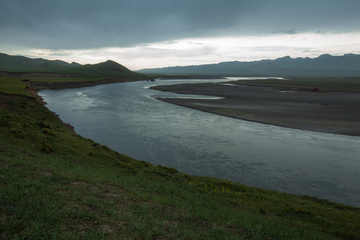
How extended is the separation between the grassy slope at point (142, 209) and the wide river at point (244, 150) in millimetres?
3777

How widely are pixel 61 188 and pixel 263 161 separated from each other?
17073 mm

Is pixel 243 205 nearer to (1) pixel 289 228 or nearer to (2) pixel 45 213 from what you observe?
(1) pixel 289 228

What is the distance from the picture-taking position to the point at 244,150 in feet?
72.5

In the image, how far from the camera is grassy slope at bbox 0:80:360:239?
5.70 m

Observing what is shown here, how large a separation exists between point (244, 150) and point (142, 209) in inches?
662

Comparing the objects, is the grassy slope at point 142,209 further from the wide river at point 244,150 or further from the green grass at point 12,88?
the green grass at point 12,88

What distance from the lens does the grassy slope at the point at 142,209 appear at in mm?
5703

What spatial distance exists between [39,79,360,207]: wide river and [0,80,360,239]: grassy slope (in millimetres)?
3777

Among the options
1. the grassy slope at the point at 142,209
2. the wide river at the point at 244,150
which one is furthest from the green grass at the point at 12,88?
the grassy slope at the point at 142,209

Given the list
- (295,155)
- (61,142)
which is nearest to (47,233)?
(61,142)

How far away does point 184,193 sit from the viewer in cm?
1063

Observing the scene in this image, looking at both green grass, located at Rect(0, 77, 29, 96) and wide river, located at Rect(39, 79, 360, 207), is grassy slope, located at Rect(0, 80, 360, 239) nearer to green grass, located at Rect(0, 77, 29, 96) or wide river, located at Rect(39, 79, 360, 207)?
wide river, located at Rect(39, 79, 360, 207)

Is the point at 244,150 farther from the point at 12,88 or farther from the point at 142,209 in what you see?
the point at 12,88

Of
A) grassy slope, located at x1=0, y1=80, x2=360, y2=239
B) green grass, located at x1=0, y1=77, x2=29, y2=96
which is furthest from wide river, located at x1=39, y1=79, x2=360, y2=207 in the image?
green grass, located at x1=0, y1=77, x2=29, y2=96
